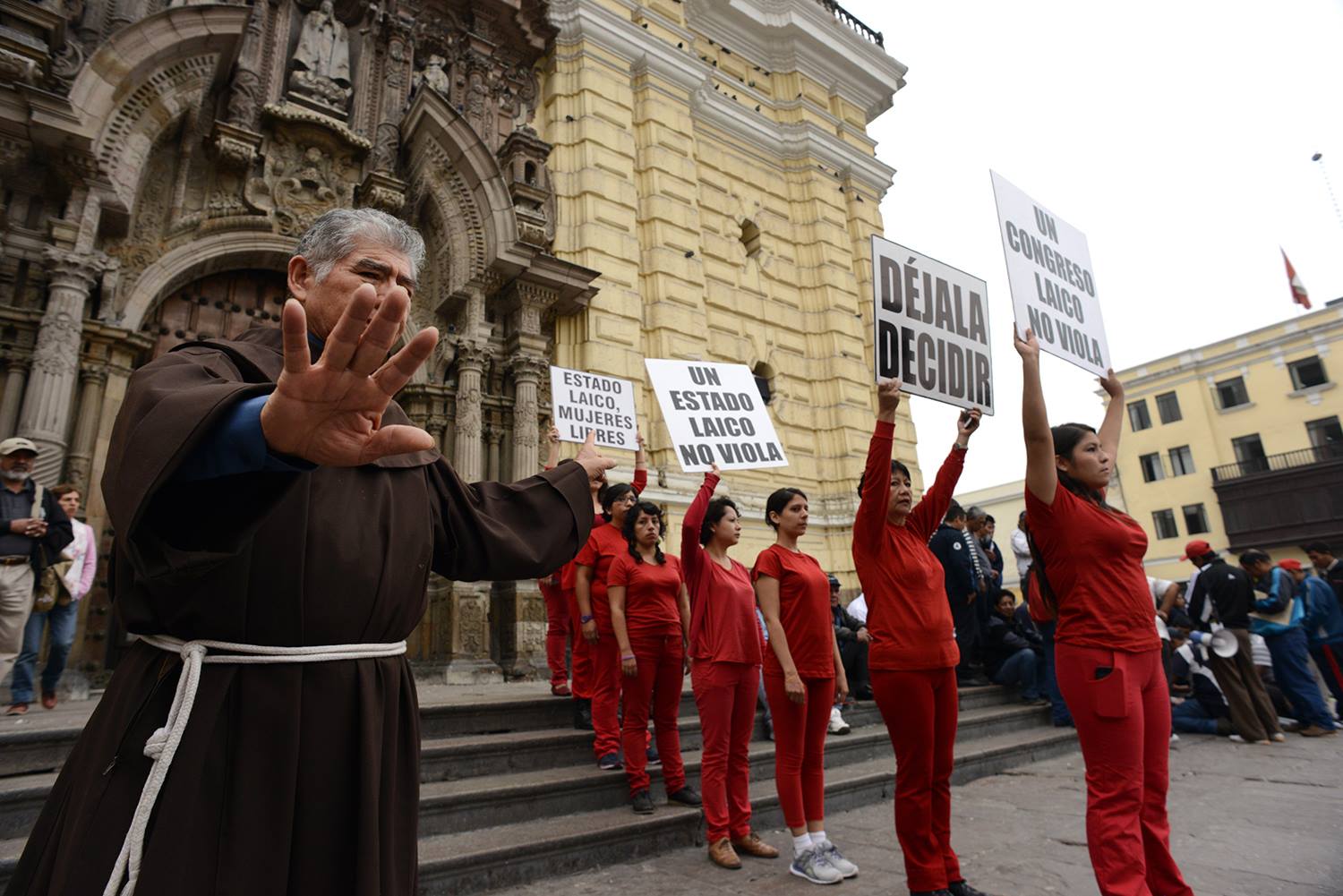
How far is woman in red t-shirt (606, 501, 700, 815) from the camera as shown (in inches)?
175

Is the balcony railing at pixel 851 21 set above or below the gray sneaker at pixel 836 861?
above

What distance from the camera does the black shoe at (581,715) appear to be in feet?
17.8

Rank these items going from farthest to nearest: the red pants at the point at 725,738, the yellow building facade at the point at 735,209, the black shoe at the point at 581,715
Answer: the yellow building facade at the point at 735,209
the black shoe at the point at 581,715
the red pants at the point at 725,738

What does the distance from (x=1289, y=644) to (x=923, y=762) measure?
6708mm

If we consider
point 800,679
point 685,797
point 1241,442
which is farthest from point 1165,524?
point 800,679

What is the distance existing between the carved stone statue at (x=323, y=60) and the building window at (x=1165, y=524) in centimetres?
3672

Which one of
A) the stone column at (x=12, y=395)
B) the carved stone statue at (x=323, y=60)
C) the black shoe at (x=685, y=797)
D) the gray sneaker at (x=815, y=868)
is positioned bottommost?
the gray sneaker at (x=815, y=868)

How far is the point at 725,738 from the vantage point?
397 centimetres

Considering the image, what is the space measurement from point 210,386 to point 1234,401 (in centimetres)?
4003

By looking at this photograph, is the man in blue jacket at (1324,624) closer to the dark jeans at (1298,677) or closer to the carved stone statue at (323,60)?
the dark jeans at (1298,677)

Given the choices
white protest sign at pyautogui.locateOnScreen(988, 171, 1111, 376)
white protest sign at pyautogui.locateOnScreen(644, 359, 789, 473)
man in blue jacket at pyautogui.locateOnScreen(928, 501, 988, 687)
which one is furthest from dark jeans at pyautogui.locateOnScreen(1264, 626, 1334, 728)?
white protest sign at pyautogui.locateOnScreen(644, 359, 789, 473)

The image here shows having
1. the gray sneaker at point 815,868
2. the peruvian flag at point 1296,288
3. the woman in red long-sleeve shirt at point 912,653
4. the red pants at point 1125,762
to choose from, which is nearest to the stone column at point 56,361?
the gray sneaker at point 815,868

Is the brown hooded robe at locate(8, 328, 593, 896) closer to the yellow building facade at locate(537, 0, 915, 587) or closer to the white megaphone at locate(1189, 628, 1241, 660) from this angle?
the yellow building facade at locate(537, 0, 915, 587)

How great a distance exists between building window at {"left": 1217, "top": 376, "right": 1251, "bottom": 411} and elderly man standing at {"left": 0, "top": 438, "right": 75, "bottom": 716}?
39.5 meters
